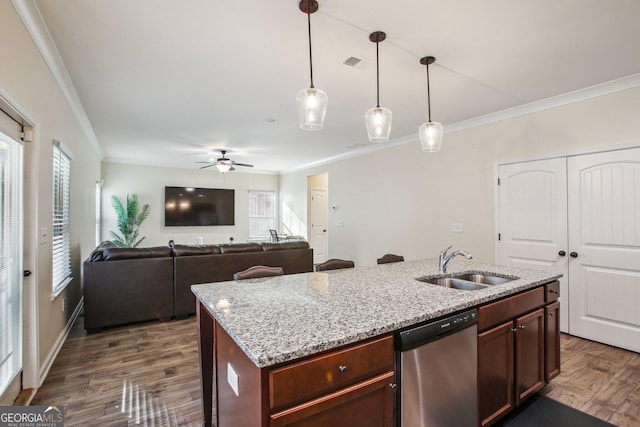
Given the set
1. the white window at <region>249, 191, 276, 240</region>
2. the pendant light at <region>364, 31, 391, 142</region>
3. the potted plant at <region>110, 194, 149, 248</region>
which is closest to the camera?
the pendant light at <region>364, 31, 391, 142</region>

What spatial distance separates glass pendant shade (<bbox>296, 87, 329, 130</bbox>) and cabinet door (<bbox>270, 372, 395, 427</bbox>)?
58.3 inches

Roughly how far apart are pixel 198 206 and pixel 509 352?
755 centimetres

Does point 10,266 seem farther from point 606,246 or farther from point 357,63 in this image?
point 606,246

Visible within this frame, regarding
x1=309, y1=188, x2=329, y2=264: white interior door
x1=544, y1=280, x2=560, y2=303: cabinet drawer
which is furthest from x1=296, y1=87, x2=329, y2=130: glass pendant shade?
x1=309, y1=188, x2=329, y2=264: white interior door

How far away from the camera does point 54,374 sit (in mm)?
2494

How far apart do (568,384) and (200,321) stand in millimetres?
2813

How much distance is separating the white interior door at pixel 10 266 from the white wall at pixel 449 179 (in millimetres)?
4562

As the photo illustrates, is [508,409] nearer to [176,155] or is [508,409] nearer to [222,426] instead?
[222,426]

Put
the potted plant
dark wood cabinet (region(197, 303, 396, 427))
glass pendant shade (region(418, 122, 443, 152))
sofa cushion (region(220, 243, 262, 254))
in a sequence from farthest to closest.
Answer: the potted plant → sofa cushion (region(220, 243, 262, 254)) → glass pendant shade (region(418, 122, 443, 152)) → dark wood cabinet (region(197, 303, 396, 427))

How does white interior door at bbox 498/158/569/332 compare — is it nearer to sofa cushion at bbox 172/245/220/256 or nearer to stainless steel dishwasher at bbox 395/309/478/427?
stainless steel dishwasher at bbox 395/309/478/427

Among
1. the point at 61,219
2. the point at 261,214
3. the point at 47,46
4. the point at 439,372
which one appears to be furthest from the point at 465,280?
the point at 261,214

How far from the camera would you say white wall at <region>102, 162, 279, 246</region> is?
706 cm

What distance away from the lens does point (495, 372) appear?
182 centimetres

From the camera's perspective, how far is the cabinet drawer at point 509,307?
1.74 metres
